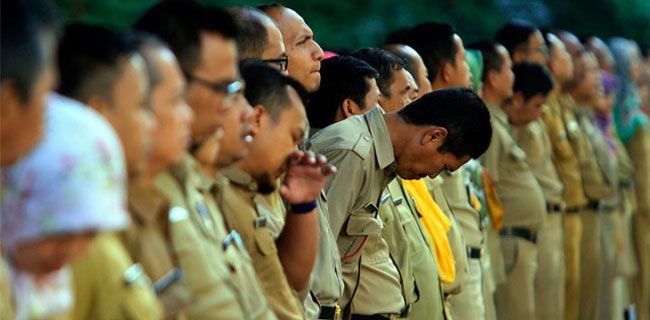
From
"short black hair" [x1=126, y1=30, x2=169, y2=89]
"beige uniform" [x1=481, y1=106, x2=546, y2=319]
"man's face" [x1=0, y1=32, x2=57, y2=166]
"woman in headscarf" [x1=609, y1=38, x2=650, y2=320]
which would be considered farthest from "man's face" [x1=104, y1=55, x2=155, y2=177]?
"woman in headscarf" [x1=609, y1=38, x2=650, y2=320]

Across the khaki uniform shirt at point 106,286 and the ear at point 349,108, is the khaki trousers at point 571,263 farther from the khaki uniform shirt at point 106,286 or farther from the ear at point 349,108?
the khaki uniform shirt at point 106,286

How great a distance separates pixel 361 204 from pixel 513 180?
3558 millimetres

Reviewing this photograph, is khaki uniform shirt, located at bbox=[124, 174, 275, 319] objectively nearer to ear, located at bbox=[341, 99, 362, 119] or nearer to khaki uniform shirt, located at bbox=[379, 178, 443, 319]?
khaki uniform shirt, located at bbox=[379, 178, 443, 319]

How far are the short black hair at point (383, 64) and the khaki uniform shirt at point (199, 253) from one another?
308 cm

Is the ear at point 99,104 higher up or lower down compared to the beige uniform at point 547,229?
higher up

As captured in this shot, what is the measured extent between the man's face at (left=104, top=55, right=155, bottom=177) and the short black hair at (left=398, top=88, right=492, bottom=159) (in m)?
3.05

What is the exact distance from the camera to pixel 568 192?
11906 mm

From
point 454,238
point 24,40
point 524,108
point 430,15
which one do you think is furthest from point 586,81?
point 24,40

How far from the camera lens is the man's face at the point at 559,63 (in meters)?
12.3

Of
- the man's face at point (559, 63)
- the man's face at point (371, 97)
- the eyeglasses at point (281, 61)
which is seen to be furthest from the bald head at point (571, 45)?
the eyeglasses at point (281, 61)

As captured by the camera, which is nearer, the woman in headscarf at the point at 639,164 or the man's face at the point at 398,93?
the man's face at the point at 398,93

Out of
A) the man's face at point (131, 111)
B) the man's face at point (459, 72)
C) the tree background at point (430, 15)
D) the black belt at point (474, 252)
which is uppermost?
the man's face at point (131, 111)

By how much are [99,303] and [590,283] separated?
8811 mm

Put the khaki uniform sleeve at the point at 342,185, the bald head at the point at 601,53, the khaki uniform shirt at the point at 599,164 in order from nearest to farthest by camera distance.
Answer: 1. the khaki uniform sleeve at the point at 342,185
2. the khaki uniform shirt at the point at 599,164
3. the bald head at the point at 601,53
